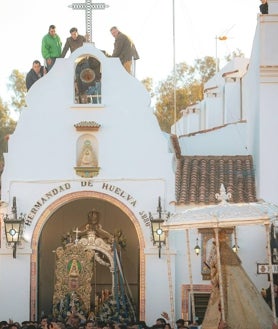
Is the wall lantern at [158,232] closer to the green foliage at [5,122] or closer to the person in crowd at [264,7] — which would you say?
the person in crowd at [264,7]

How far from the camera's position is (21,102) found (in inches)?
2500

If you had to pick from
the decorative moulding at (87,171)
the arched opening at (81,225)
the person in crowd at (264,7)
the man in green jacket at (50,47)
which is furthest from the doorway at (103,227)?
the person in crowd at (264,7)

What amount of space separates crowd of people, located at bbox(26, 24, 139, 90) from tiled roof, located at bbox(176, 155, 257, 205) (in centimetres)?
330

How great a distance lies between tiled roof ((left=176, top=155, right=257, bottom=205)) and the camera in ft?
106

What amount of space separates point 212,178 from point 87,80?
4.32 m

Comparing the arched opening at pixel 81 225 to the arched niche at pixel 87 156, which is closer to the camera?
the arched niche at pixel 87 156

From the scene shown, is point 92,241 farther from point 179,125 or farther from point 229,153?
point 179,125

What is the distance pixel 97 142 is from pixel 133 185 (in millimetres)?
1506

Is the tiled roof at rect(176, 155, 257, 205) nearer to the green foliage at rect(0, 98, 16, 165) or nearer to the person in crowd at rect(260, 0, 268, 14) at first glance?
the person in crowd at rect(260, 0, 268, 14)

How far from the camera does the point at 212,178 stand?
33156mm

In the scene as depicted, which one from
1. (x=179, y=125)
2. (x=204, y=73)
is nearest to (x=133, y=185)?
(x=179, y=125)

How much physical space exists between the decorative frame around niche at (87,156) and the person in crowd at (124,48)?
288 centimetres

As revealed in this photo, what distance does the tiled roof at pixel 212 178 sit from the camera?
106ft

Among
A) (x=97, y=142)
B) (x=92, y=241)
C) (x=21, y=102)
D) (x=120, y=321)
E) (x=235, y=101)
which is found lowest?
(x=120, y=321)
